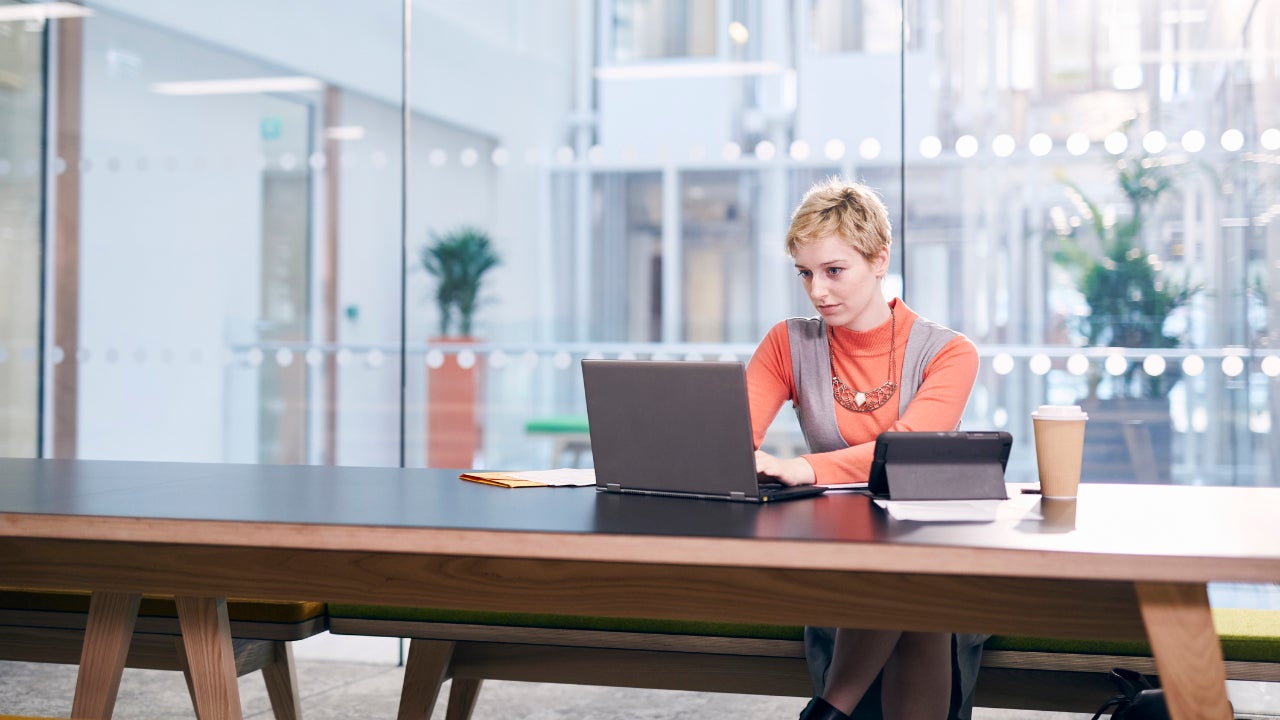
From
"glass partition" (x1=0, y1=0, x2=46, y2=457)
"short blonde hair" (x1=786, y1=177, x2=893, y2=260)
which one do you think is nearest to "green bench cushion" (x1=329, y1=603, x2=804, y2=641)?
"short blonde hair" (x1=786, y1=177, x2=893, y2=260)

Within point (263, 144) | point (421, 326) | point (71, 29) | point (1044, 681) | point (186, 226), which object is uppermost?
point (71, 29)

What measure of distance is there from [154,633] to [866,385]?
1.51m

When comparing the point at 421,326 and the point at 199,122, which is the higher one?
the point at 199,122

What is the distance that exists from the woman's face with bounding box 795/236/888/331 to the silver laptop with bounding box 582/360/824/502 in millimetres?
487

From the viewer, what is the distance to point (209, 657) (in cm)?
191

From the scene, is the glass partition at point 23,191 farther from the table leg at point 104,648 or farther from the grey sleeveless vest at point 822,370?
the grey sleeveless vest at point 822,370

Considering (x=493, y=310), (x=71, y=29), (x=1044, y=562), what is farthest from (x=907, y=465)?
(x=71, y=29)

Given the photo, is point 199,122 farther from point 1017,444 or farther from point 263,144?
point 1017,444

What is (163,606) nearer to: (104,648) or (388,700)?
(104,648)

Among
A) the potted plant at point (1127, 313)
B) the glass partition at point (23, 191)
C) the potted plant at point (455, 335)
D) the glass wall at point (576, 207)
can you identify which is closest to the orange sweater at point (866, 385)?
the glass wall at point (576, 207)

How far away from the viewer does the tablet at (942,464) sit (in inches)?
63.7

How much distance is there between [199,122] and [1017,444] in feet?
9.60

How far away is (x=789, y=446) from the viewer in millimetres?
3730

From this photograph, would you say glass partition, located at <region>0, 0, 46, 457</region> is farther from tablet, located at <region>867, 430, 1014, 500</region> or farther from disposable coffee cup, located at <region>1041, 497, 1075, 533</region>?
disposable coffee cup, located at <region>1041, 497, 1075, 533</region>
